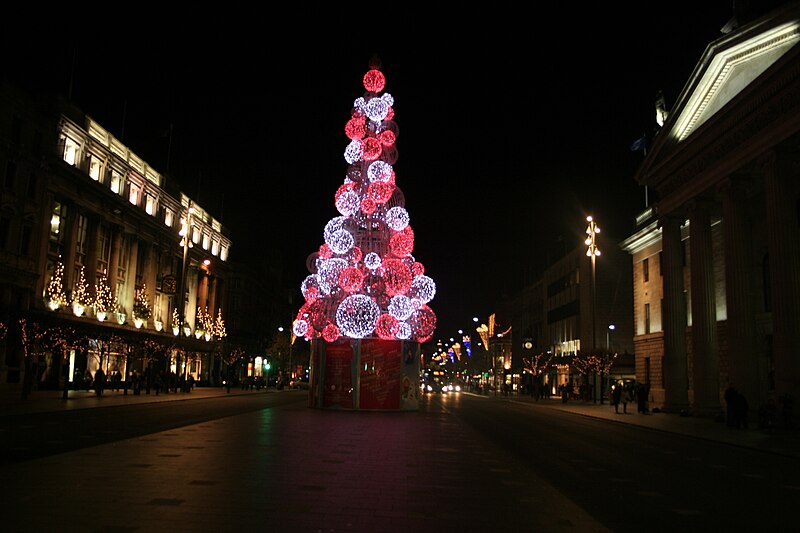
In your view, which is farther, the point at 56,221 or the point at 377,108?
the point at 56,221

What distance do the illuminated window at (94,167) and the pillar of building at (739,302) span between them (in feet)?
149

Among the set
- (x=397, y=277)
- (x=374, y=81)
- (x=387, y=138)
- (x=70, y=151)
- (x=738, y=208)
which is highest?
(x=70, y=151)

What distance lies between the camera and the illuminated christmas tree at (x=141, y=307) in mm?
61625

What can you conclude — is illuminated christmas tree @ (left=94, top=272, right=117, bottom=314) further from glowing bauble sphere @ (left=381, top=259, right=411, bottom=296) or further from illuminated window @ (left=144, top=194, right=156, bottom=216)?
glowing bauble sphere @ (left=381, top=259, right=411, bottom=296)

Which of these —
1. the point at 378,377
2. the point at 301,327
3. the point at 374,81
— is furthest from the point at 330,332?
the point at 374,81

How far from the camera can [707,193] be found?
3744 cm

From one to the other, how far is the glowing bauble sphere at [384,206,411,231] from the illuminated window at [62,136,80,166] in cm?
3078

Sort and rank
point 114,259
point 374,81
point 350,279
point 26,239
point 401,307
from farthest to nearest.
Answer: point 114,259
point 26,239
point 374,81
point 401,307
point 350,279

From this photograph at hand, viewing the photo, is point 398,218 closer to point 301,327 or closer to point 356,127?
point 356,127

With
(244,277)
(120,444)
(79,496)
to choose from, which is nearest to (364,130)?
(120,444)

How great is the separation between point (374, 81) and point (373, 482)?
80.6ft

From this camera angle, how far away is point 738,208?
3419 centimetres

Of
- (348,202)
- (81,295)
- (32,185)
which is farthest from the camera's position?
(81,295)

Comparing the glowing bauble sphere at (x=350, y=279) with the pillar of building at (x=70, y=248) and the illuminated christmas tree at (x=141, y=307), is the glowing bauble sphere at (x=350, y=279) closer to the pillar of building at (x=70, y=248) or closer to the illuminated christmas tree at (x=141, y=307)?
the pillar of building at (x=70, y=248)
